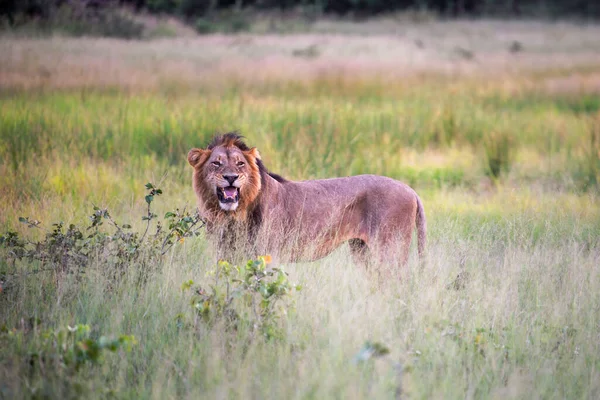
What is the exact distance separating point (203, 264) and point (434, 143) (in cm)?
678

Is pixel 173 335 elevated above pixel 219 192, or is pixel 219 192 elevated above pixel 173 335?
pixel 219 192

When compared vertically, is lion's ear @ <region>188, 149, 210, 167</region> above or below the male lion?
above

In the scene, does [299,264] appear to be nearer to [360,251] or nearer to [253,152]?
[360,251]

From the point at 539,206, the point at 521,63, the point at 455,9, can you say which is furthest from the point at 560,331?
the point at 455,9

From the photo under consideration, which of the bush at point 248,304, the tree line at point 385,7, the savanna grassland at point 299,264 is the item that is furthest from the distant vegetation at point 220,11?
the bush at point 248,304

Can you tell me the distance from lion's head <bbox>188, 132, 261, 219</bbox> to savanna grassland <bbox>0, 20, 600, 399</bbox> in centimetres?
47

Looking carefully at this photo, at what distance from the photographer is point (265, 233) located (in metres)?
5.72

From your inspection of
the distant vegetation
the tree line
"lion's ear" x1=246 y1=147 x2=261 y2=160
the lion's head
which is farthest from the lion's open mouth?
the tree line

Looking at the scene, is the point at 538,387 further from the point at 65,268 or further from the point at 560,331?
the point at 65,268

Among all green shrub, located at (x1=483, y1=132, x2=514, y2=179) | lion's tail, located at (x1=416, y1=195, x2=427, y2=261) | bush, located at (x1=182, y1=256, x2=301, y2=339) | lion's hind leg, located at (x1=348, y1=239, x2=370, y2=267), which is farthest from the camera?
green shrub, located at (x1=483, y1=132, x2=514, y2=179)

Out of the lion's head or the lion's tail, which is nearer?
the lion's head

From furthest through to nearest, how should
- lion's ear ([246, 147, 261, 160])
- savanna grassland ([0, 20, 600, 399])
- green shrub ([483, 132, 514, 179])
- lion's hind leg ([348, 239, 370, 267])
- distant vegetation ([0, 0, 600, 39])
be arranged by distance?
distant vegetation ([0, 0, 600, 39])
green shrub ([483, 132, 514, 179])
lion's hind leg ([348, 239, 370, 267])
lion's ear ([246, 147, 261, 160])
savanna grassland ([0, 20, 600, 399])

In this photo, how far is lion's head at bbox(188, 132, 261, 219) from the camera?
18.0 feet

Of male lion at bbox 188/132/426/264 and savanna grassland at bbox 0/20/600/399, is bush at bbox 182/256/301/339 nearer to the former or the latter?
savanna grassland at bbox 0/20/600/399
